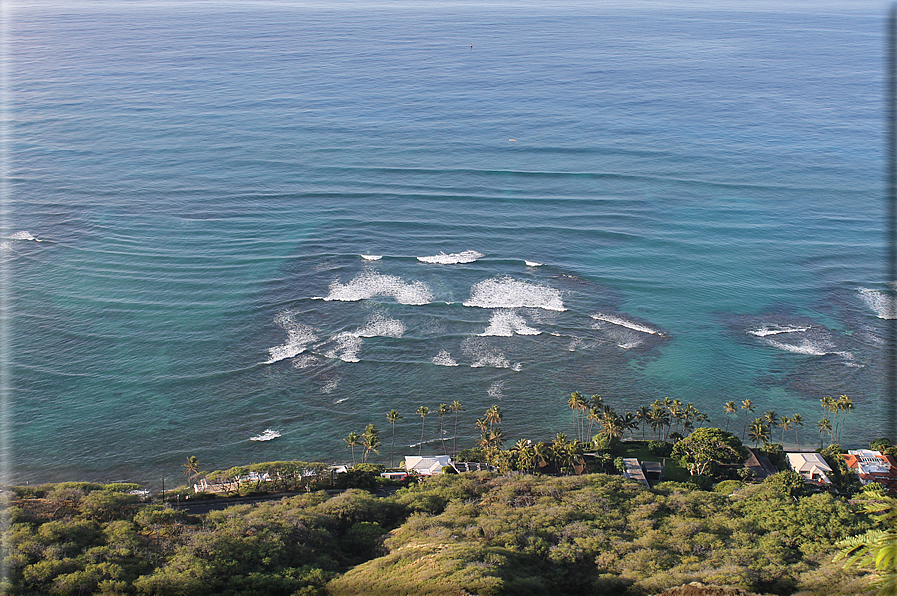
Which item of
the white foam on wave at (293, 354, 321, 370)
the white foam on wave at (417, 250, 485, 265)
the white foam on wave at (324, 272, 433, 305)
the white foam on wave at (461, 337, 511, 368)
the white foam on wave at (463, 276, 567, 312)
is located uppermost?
the white foam on wave at (417, 250, 485, 265)

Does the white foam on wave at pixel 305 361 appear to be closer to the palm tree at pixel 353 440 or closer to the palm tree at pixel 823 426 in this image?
the palm tree at pixel 353 440

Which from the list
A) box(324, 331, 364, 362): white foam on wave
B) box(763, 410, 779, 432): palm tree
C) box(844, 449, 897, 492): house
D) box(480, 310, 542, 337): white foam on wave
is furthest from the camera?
box(480, 310, 542, 337): white foam on wave

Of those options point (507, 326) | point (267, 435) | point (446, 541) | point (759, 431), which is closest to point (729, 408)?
point (759, 431)

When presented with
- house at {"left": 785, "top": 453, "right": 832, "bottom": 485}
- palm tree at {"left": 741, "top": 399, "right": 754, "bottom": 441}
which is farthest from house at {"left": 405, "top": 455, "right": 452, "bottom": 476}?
house at {"left": 785, "top": 453, "right": 832, "bottom": 485}

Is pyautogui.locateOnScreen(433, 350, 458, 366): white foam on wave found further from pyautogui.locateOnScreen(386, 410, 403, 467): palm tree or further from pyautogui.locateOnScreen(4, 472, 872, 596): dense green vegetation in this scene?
pyautogui.locateOnScreen(4, 472, 872, 596): dense green vegetation

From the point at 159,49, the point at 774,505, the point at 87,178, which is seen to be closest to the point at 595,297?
the point at 774,505

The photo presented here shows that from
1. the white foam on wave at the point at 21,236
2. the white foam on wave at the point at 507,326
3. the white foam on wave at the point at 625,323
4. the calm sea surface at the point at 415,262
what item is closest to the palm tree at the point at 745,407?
the calm sea surface at the point at 415,262

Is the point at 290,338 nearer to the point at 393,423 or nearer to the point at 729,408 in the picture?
the point at 393,423
